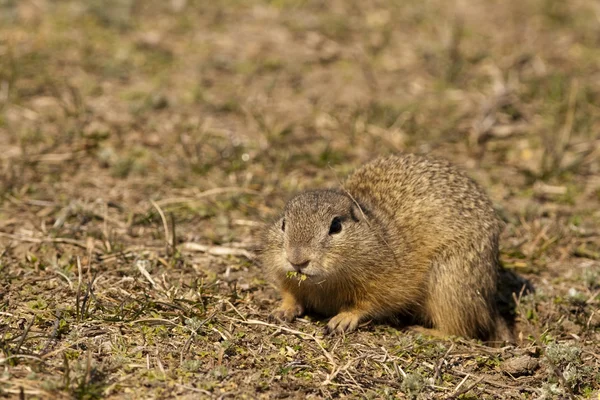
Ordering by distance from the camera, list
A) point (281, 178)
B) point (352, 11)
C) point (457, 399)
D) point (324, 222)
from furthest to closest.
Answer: point (352, 11) < point (281, 178) < point (324, 222) < point (457, 399)

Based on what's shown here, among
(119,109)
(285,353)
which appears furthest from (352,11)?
(285,353)

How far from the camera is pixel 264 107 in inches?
383

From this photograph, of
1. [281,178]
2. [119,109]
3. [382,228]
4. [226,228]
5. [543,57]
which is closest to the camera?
[382,228]

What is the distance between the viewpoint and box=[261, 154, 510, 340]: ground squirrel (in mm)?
5875

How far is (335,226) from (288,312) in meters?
0.77

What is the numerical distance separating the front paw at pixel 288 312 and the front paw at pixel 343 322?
284 mm

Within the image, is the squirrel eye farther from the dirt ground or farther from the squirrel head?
the dirt ground

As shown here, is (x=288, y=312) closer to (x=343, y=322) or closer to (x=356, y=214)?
(x=343, y=322)

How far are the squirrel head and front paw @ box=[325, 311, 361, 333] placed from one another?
0.39 metres

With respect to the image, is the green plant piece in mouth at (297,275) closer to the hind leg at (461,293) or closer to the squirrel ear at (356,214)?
the squirrel ear at (356,214)

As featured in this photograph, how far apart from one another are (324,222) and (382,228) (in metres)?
0.67

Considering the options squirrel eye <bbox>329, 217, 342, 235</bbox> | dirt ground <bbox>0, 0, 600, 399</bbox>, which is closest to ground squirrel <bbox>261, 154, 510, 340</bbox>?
squirrel eye <bbox>329, 217, 342, 235</bbox>

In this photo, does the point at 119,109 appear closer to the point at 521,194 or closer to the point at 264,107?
the point at 264,107

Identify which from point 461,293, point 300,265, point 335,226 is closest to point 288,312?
point 300,265
